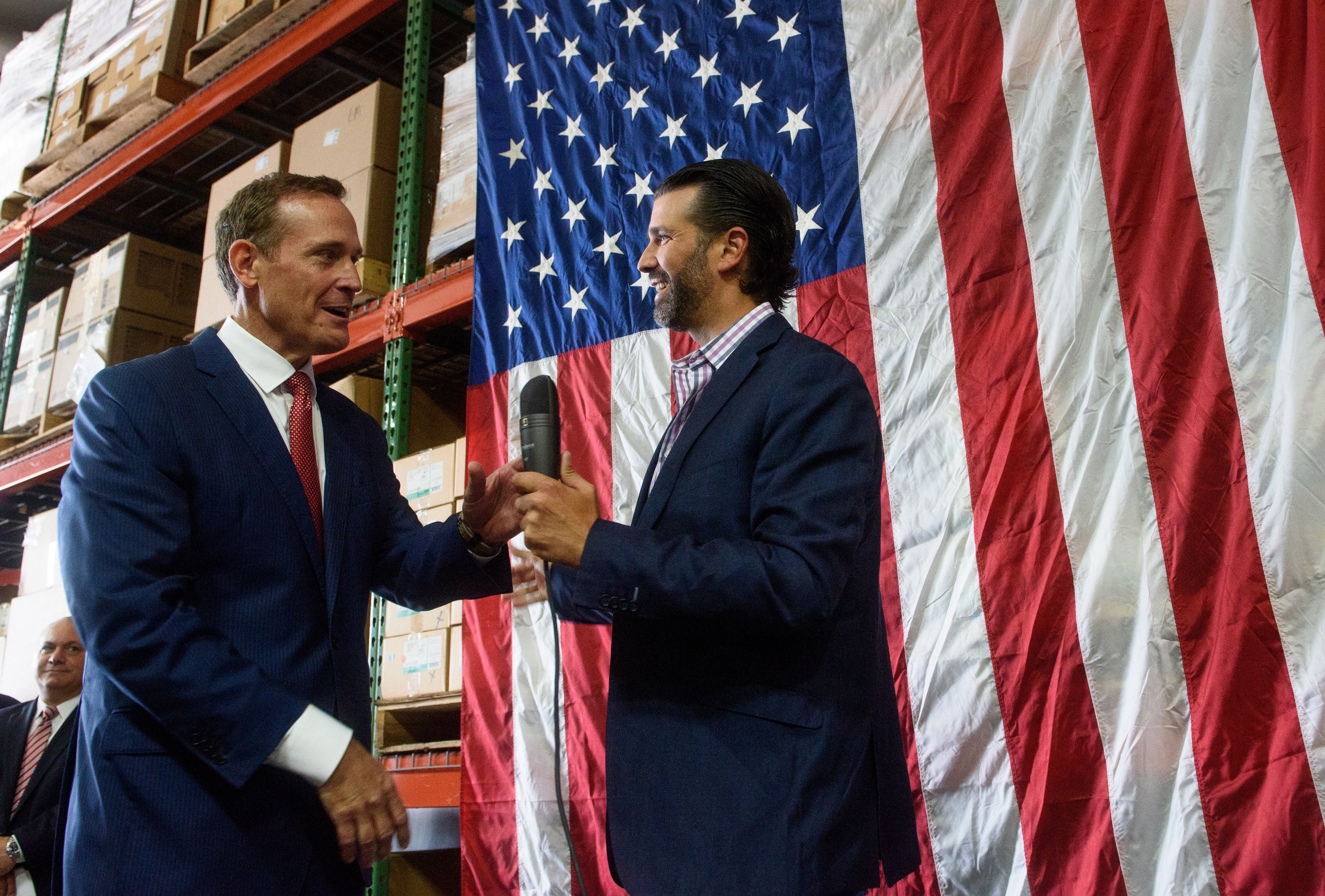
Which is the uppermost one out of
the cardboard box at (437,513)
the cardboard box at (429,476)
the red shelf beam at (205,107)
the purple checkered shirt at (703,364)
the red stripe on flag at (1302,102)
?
the red shelf beam at (205,107)

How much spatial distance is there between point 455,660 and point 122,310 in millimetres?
2781

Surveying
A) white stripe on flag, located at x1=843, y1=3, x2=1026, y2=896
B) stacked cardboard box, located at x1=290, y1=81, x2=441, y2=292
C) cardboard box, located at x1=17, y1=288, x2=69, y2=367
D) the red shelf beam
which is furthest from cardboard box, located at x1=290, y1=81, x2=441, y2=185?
cardboard box, located at x1=17, y1=288, x2=69, y2=367

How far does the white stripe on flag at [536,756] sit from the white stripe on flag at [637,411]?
1.03 ft

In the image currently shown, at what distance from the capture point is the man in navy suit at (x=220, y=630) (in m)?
1.10

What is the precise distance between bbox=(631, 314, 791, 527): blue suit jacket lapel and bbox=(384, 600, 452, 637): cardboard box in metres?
1.97

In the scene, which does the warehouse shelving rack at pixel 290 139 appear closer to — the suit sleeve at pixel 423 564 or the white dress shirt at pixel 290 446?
the suit sleeve at pixel 423 564

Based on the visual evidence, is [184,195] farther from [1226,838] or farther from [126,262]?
[1226,838]

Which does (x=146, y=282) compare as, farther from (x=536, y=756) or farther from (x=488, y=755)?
(x=536, y=756)

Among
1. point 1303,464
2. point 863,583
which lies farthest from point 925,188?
point 863,583

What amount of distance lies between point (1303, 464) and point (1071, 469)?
0.42 meters

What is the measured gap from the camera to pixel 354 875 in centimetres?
124

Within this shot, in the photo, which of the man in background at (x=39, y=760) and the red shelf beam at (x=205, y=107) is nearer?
the man in background at (x=39, y=760)

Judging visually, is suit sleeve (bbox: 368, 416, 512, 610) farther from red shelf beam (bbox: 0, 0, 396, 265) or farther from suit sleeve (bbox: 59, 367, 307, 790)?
red shelf beam (bbox: 0, 0, 396, 265)

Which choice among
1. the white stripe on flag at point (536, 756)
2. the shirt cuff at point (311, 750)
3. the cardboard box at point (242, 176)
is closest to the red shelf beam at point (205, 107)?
the cardboard box at point (242, 176)
